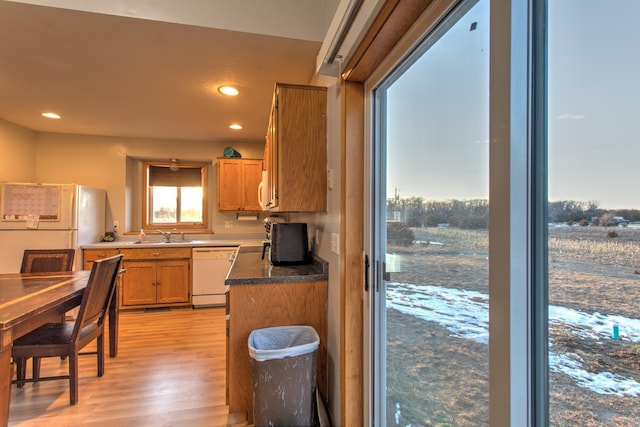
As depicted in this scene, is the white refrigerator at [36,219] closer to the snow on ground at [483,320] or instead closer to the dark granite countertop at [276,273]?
the dark granite countertop at [276,273]

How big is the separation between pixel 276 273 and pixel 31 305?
4.42ft

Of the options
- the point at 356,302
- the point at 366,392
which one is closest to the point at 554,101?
the point at 356,302

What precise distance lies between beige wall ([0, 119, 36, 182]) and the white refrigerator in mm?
405

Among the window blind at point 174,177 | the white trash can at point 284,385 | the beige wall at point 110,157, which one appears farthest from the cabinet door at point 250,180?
the white trash can at point 284,385

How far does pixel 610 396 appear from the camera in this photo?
479 mm

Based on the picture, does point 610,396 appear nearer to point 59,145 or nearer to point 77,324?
point 77,324

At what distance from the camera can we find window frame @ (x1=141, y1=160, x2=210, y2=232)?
4.62 metres

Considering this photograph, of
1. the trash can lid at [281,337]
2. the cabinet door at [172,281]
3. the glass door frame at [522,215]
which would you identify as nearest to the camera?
the glass door frame at [522,215]

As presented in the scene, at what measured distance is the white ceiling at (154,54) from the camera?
5.78 ft

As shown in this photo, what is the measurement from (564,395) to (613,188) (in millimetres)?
395

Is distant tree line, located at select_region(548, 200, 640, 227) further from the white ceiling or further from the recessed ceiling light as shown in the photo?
the recessed ceiling light

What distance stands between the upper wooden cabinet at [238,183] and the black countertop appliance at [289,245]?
93.6 inches

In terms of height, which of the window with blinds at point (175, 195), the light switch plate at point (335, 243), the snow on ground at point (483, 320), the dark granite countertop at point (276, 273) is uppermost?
the window with blinds at point (175, 195)

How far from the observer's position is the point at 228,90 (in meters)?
2.72
